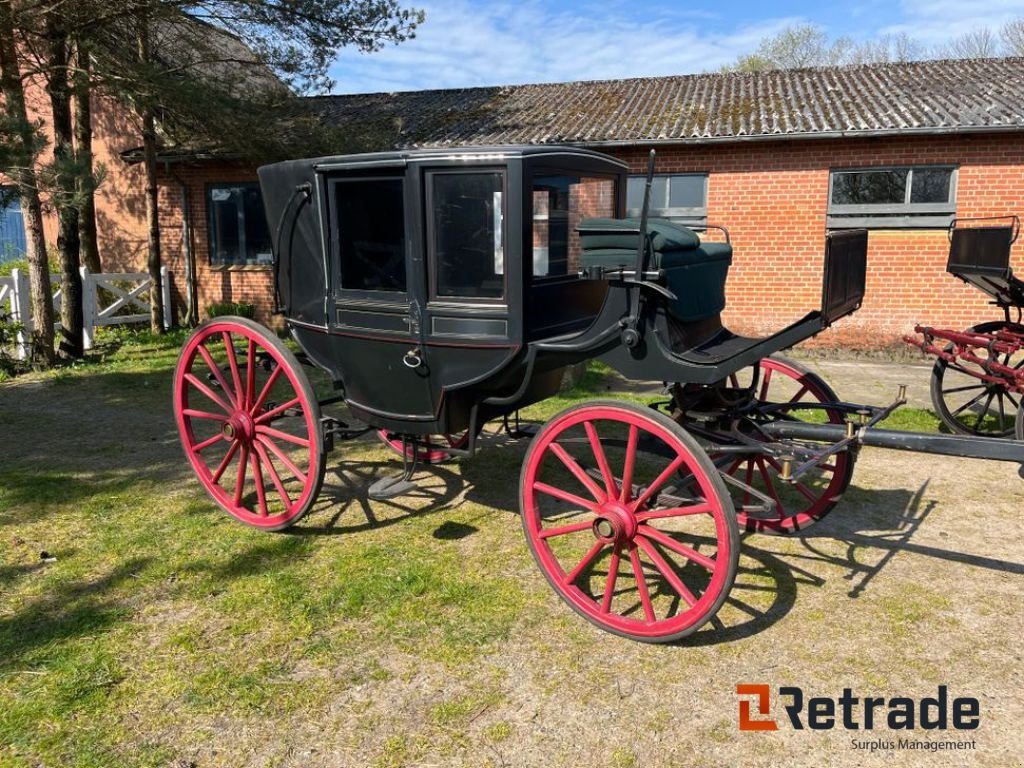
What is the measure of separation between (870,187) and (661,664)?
383 inches

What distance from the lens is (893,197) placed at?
419 inches

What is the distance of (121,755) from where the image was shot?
2.49 meters

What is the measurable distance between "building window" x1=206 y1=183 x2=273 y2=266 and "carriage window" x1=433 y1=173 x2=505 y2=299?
10.5 m

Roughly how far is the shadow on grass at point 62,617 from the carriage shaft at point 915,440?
3.06 metres

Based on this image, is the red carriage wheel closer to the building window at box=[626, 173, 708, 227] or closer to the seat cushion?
the seat cushion

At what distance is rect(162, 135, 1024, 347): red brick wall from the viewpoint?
10164 millimetres

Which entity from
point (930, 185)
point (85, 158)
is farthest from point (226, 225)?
point (930, 185)

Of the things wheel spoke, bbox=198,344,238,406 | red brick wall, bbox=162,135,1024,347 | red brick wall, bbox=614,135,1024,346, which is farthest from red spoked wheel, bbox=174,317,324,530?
red brick wall, bbox=162,135,1024,347

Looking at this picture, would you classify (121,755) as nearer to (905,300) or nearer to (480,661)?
(480,661)

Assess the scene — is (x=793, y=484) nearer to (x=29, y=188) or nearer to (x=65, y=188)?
(x=65, y=188)

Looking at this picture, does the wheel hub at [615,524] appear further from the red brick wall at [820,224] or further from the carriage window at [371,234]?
the red brick wall at [820,224]

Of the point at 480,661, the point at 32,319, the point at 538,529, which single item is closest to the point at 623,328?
the point at 538,529

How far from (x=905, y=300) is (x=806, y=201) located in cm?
195

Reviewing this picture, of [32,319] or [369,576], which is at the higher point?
[32,319]
